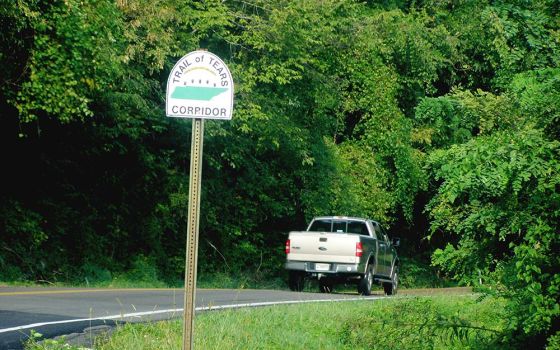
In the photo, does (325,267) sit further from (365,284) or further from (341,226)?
(341,226)

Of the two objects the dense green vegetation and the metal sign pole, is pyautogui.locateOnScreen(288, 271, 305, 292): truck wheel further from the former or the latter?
the metal sign pole

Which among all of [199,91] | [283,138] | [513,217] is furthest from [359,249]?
[199,91]

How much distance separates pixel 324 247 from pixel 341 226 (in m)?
1.98

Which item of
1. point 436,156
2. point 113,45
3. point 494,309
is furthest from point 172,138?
point 436,156

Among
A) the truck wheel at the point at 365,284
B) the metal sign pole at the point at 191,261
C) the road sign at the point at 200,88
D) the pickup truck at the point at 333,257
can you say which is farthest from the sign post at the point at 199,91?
the truck wheel at the point at 365,284

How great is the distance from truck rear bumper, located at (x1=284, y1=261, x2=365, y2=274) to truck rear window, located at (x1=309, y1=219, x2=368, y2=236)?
1.70 metres

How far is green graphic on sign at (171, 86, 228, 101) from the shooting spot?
8.78 metres

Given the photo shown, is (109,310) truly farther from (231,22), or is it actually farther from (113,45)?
(231,22)

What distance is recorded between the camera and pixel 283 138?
2966 cm

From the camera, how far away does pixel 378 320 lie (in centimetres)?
1492

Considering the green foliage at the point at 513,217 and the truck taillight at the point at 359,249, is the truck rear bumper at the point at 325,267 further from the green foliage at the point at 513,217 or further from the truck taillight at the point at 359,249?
the green foliage at the point at 513,217

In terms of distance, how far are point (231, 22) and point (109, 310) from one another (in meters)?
14.7

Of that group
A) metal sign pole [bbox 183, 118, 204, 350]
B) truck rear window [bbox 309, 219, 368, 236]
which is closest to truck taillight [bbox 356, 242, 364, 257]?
truck rear window [bbox 309, 219, 368, 236]

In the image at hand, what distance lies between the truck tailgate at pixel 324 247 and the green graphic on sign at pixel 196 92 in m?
16.4
